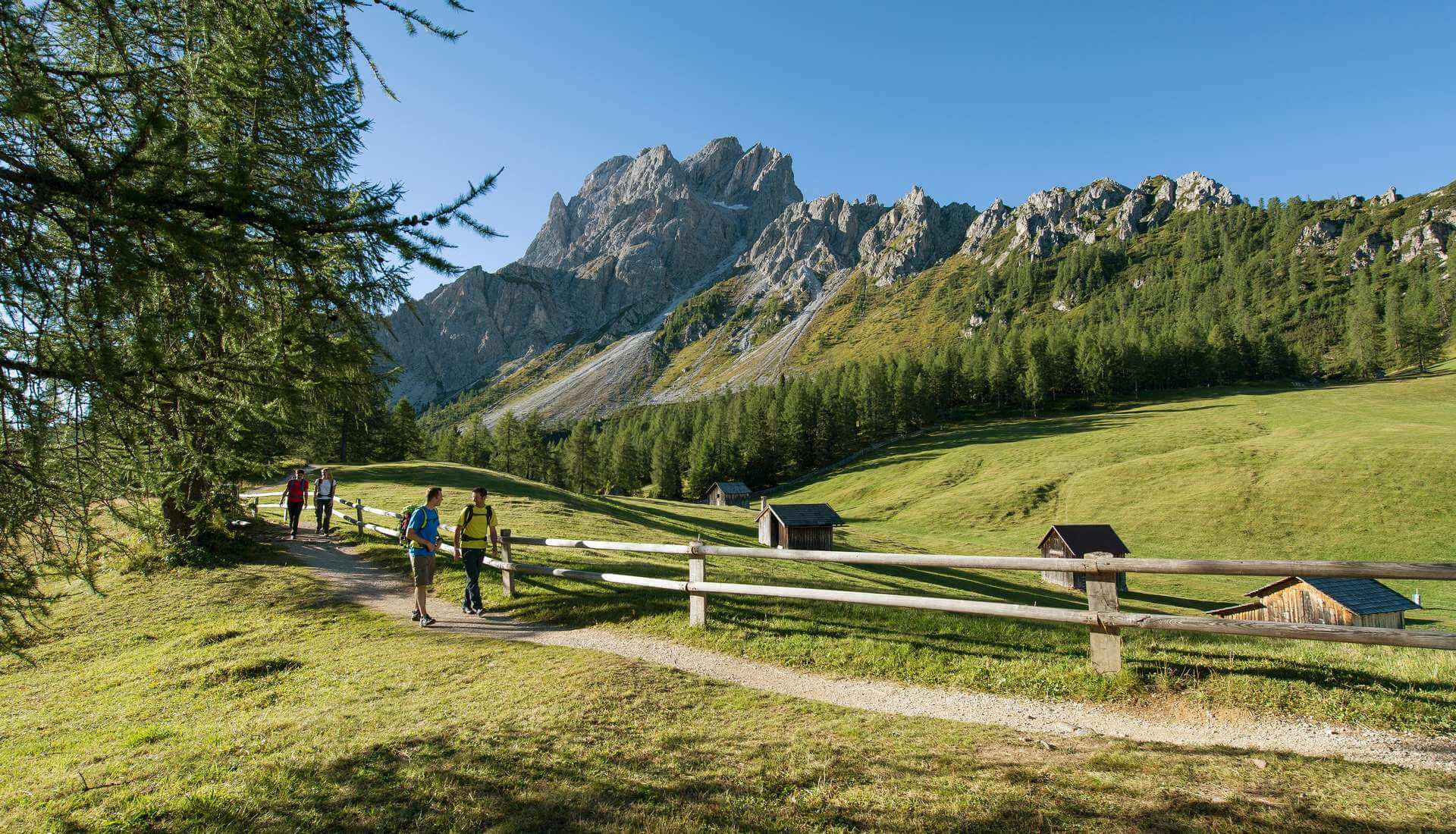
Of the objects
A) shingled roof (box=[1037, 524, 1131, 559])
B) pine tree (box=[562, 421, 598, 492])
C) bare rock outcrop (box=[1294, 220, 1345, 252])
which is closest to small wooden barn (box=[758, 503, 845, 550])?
shingled roof (box=[1037, 524, 1131, 559])

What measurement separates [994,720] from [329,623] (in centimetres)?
1202

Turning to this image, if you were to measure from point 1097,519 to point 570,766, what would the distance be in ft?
193

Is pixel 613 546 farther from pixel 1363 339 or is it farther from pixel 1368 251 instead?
pixel 1368 251

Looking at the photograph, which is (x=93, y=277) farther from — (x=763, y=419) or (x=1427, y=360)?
(x=1427, y=360)

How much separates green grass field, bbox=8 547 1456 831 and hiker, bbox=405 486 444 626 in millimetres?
2315

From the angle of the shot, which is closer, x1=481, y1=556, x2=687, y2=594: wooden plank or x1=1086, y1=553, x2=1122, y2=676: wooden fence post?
x1=1086, y1=553, x2=1122, y2=676: wooden fence post

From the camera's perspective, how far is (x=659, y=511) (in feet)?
178

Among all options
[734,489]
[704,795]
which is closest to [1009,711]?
[704,795]

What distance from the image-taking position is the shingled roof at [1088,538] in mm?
41000

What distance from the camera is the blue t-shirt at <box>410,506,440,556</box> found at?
1140cm

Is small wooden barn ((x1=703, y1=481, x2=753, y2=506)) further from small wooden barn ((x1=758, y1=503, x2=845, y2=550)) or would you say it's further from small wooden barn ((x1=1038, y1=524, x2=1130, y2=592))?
small wooden barn ((x1=1038, y1=524, x2=1130, y2=592))

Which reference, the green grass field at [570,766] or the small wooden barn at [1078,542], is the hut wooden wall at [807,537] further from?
the green grass field at [570,766]

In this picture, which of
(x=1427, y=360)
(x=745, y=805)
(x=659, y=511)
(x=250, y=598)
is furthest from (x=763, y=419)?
(x=1427, y=360)

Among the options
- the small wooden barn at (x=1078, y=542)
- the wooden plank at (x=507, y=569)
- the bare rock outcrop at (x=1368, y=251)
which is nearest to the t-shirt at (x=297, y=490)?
the wooden plank at (x=507, y=569)
